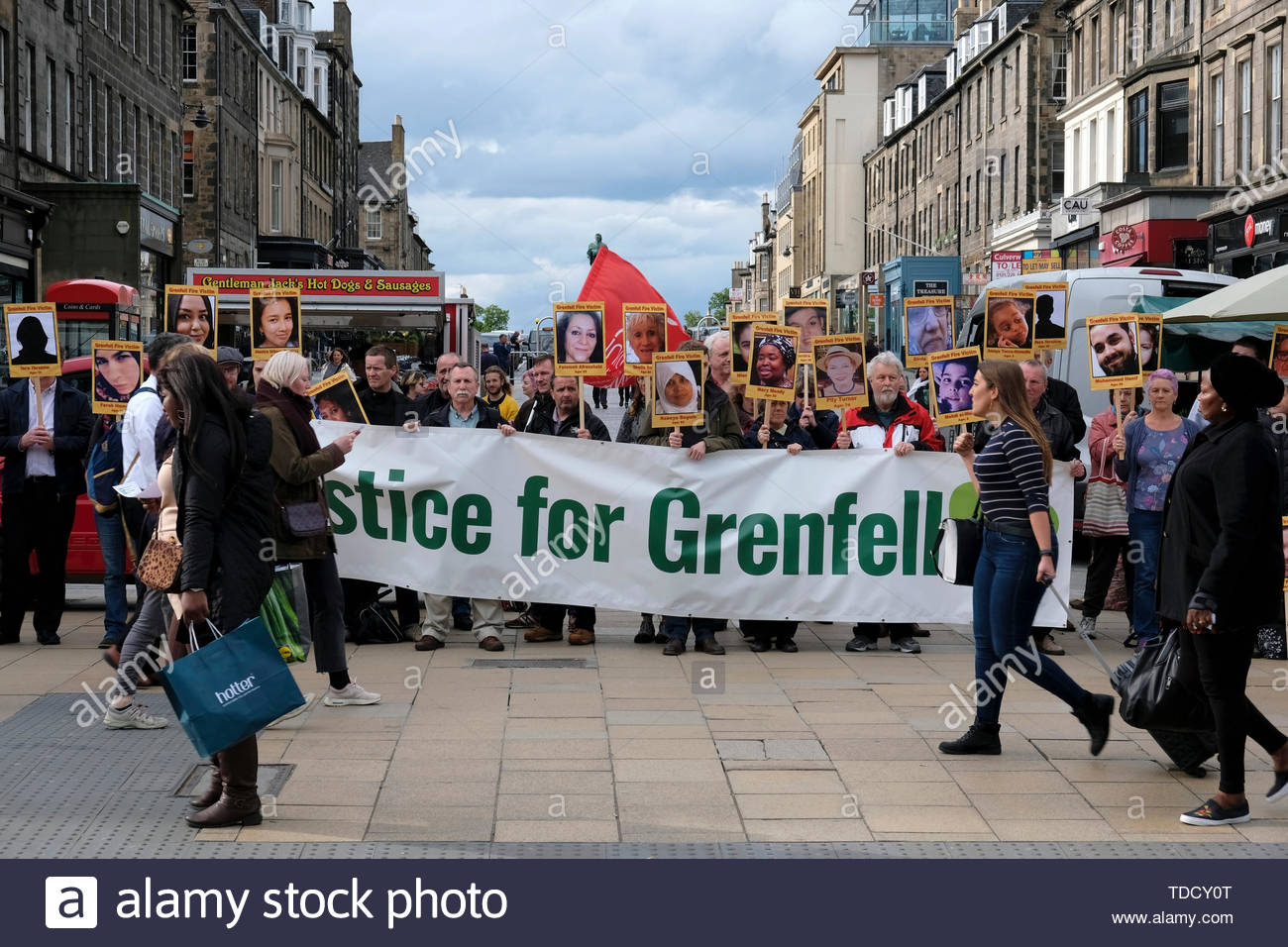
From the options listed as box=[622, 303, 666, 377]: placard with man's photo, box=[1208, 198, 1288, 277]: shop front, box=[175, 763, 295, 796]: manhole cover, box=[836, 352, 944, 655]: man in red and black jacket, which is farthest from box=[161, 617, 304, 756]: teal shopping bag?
box=[1208, 198, 1288, 277]: shop front

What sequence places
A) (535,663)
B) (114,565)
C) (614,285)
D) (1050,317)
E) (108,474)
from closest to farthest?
(108,474) < (114,565) < (535,663) < (1050,317) < (614,285)

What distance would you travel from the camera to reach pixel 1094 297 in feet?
56.9

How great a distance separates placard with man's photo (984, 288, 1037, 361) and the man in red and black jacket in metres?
0.77

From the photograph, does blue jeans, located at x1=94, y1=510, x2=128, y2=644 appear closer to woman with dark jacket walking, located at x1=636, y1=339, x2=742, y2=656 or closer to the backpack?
the backpack

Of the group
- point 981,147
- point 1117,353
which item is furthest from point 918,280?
point 1117,353

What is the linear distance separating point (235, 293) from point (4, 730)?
21741 mm

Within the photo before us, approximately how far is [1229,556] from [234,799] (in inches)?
157

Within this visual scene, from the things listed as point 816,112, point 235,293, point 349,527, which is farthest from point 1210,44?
point 816,112

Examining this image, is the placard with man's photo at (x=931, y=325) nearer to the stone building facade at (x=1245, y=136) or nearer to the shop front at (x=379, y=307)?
the shop front at (x=379, y=307)

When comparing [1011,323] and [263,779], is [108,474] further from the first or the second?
[1011,323]

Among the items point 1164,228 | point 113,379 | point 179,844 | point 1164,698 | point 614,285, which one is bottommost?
point 179,844

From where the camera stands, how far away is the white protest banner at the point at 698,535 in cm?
1095

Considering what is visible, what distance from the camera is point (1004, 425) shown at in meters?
7.59
